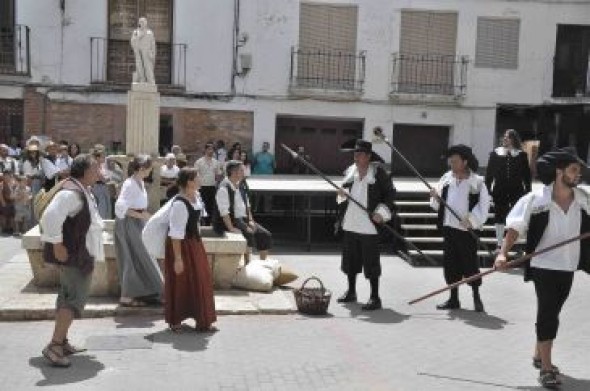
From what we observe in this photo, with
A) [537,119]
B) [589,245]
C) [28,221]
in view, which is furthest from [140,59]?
[537,119]

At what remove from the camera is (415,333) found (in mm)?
7848

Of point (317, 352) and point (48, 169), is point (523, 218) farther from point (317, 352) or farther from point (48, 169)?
point (48, 169)

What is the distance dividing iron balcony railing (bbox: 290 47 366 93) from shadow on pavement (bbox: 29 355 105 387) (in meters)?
14.1

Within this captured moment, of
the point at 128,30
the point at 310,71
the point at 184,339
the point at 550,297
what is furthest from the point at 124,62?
the point at 550,297

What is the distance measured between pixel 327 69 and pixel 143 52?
922 centimetres

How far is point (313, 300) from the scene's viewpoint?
8.32m

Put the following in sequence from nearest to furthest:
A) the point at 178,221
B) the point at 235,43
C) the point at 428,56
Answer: the point at 178,221
the point at 235,43
the point at 428,56

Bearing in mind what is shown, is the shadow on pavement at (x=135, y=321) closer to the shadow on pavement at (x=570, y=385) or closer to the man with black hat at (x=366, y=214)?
the man with black hat at (x=366, y=214)

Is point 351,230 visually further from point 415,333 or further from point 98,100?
point 98,100

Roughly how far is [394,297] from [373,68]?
1175 cm

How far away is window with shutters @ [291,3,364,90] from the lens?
20031 millimetres

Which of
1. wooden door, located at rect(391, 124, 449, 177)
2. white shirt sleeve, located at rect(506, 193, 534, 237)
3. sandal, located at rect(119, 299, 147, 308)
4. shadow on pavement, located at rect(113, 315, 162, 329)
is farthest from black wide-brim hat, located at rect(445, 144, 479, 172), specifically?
wooden door, located at rect(391, 124, 449, 177)

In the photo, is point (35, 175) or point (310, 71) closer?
point (35, 175)

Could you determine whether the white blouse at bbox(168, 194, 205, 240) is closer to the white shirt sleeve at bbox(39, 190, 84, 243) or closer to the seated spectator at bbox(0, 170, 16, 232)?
the white shirt sleeve at bbox(39, 190, 84, 243)
